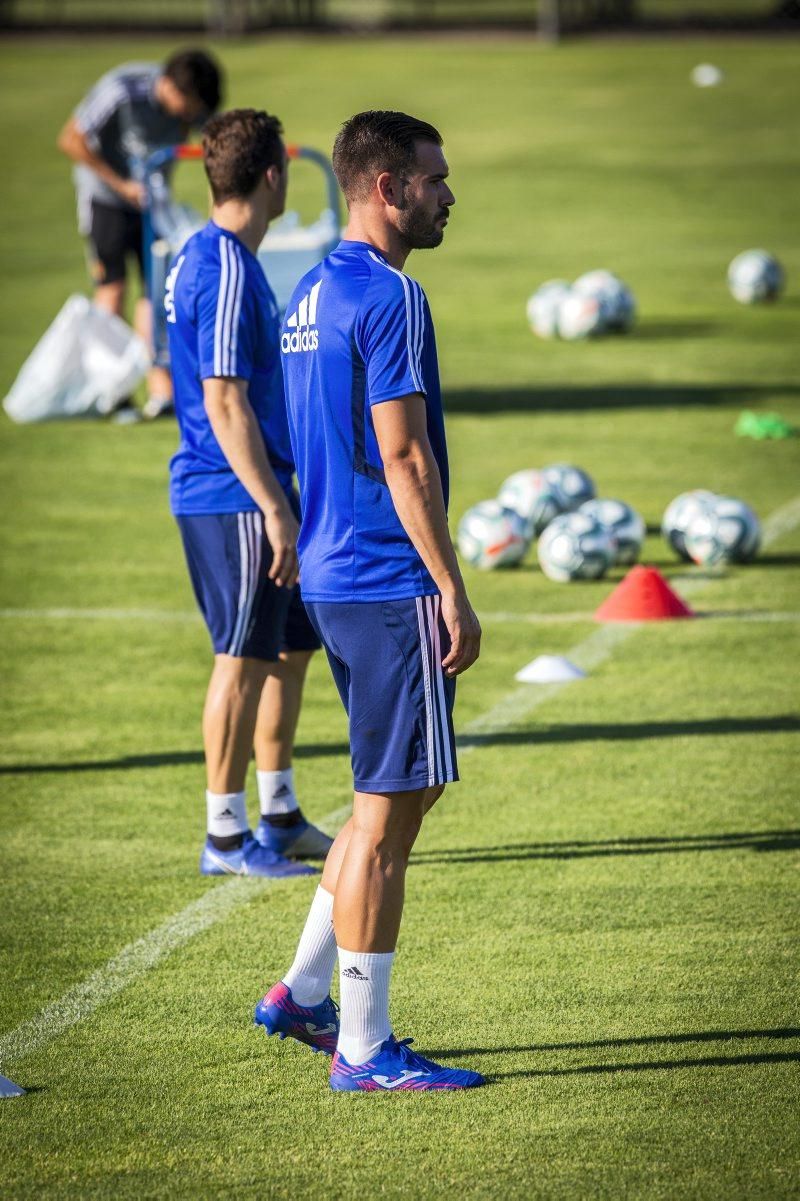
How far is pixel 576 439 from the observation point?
45.4 feet

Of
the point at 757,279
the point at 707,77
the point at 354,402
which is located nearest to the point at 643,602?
the point at 354,402

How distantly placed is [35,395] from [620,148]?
62.2 feet

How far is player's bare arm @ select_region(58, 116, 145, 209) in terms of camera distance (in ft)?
46.3

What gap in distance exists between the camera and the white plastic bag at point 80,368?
14.4 m

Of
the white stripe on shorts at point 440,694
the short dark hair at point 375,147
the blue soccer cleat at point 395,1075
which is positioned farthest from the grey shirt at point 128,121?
the blue soccer cleat at point 395,1075

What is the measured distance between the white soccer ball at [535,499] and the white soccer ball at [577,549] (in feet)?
2.07

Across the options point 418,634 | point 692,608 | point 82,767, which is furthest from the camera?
point 692,608

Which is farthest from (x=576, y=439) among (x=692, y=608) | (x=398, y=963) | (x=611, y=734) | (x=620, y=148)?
(x=620, y=148)

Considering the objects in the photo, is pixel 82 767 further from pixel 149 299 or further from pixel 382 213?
pixel 149 299

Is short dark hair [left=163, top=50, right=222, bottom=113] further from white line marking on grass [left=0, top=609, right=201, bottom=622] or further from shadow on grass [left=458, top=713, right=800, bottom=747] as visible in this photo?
shadow on grass [left=458, top=713, right=800, bottom=747]

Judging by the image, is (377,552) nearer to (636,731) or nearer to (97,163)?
(636,731)

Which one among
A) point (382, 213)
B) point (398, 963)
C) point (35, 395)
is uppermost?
point (382, 213)

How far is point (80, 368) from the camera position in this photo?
1484cm

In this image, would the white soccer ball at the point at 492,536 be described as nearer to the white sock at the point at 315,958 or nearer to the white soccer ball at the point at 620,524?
the white soccer ball at the point at 620,524
